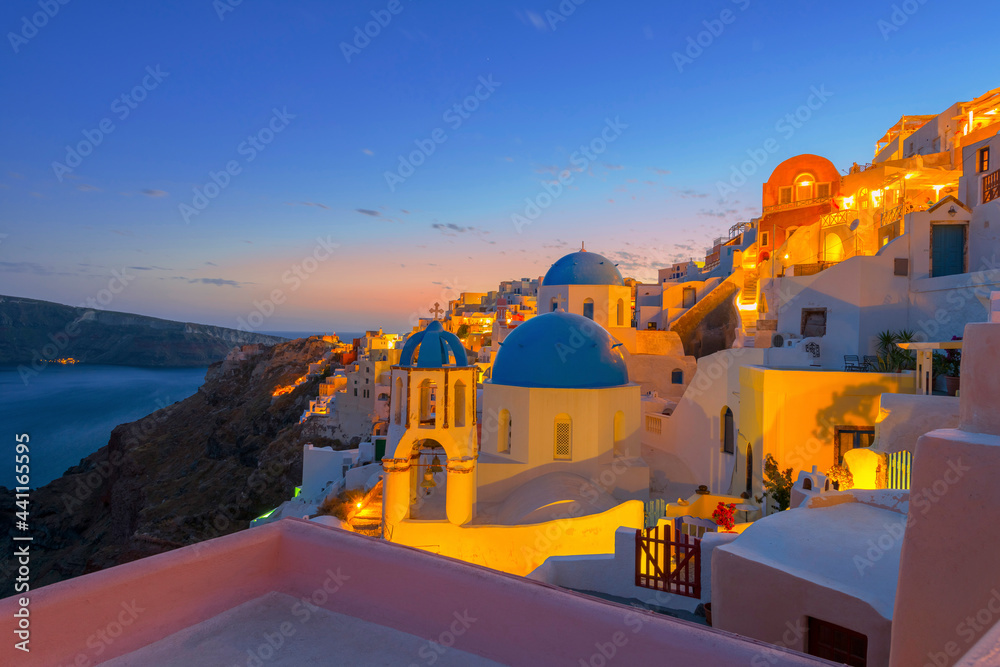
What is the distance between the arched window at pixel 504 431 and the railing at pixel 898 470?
8.85 m

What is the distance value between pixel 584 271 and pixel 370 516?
1315 centimetres

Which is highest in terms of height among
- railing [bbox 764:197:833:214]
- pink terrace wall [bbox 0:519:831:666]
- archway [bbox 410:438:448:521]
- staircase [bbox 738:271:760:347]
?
railing [bbox 764:197:833:214]

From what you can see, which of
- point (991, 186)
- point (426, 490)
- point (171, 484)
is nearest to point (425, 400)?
point (426, 490)

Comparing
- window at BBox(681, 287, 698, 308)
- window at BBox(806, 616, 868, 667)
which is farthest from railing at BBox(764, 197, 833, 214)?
window at BBox(806, 616, 868, 667)

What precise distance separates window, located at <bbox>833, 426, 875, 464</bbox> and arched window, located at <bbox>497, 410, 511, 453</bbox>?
7.97 meters

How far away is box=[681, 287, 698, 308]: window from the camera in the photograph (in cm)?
2992

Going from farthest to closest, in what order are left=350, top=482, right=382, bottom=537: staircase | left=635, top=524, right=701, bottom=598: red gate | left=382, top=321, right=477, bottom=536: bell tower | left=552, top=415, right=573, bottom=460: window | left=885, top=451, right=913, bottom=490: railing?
1. left=350, top=482, right=382, bottom=537: staircase
2. left=552, top=415, right=573, bottom=460: window
3. left=382, top=321, right=477, bottom=536: bell tower
4. left=885, top=451, right=913, bottom=490: railing
5. left=635, top=524, right=701, bottom=598: red gate

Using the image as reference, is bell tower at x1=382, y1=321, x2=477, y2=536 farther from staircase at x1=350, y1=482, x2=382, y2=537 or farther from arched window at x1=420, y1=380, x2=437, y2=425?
staircase at x1=350, y1=482, x2=382, y2=537

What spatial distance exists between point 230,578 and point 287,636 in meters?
0.47

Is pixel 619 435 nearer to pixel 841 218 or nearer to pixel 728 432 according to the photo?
pixel 728 432

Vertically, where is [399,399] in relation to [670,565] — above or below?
above

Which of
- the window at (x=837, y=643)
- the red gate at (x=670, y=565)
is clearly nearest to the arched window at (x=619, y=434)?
the red gate at (x=670, y=565)

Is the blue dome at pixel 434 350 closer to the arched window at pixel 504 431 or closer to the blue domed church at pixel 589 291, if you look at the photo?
the arched window at pixel 504 431

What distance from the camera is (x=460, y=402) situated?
13133mm
